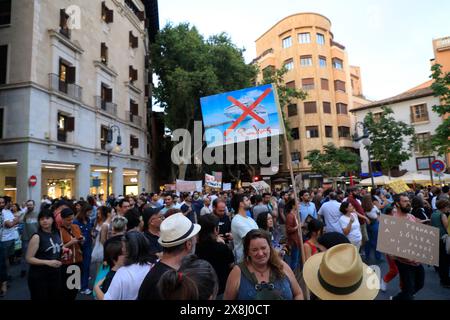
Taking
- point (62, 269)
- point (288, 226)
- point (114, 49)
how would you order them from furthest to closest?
point (114, 49)
point (288, 226)
point (62, 269)

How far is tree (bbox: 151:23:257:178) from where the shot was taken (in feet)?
75.6

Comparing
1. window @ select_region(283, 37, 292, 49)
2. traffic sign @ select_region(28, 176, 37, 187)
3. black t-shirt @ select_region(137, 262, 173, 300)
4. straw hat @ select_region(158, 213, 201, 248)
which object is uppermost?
window @ select_region(283, 37, 292, 49)

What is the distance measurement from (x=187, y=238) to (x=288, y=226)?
13.4 feet

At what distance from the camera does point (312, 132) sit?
3562cm

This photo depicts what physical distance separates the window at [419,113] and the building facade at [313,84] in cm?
747

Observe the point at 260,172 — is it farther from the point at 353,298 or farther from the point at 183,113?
the point at 353,298

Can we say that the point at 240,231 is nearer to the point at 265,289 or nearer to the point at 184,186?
the point at 265,289

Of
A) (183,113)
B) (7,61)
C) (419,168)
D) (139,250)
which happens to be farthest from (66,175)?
(419,168)

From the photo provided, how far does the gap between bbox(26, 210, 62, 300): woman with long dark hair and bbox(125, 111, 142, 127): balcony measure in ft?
70.5

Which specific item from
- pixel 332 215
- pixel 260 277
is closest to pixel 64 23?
pixel 332 215

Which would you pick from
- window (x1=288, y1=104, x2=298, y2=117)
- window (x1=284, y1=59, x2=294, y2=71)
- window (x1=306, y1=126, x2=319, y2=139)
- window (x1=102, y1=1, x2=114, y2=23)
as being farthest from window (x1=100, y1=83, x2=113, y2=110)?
window (x1=306, y1=126, x2=319, y2=139)

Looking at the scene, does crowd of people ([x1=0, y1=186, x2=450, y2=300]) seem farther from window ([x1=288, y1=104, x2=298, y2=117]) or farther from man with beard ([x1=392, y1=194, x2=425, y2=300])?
window ([x1=288, y1=104, x2=298, y2=117])

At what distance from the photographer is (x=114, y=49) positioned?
75.8ft

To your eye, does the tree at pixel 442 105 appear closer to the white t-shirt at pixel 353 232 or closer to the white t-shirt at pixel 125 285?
the white t-shirt at pixel 353 232
